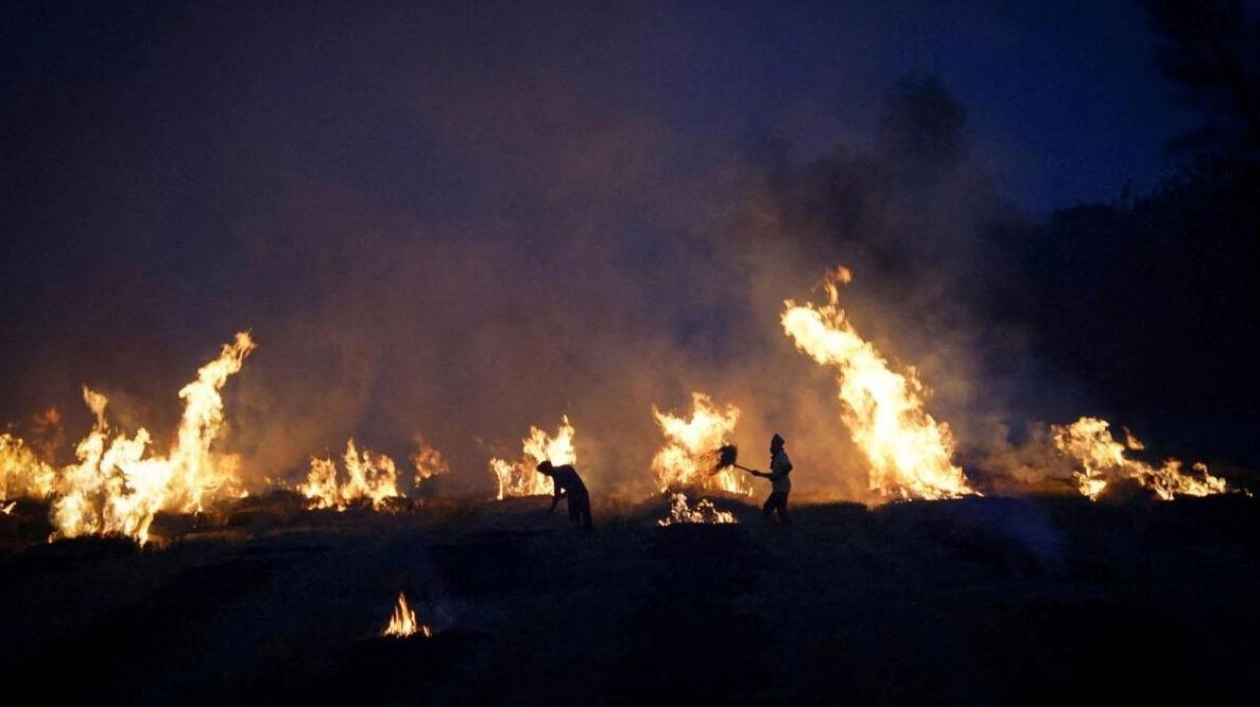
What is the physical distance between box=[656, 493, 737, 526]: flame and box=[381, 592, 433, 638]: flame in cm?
658

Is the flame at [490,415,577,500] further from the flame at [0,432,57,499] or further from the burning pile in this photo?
the flame at [0,432,57,499]

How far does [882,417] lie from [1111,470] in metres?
5.85

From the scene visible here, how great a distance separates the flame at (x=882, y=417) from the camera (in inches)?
832

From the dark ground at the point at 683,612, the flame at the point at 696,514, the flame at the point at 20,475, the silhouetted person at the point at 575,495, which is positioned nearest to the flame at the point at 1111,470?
the dark ground at the point at 683,612

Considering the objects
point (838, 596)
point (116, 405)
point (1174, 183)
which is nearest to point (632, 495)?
point (838, 596)

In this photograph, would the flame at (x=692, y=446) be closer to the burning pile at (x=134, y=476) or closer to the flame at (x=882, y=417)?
the flame at (x=882, y=417)

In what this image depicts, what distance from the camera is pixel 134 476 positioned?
19.2m

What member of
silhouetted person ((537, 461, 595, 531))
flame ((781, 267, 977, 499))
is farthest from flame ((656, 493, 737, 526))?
flame ((781, 267, 977, 499))

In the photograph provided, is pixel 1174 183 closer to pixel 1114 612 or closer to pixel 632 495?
pixel 632 495

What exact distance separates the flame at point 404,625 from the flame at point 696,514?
6584 mm

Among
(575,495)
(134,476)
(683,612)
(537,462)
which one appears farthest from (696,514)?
(134,476)

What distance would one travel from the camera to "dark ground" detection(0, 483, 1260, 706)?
27.7ft

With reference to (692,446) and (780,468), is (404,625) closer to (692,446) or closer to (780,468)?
(780,468)

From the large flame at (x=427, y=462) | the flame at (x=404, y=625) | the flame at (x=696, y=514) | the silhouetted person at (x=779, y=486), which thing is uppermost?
the large flame at (x=427, y=462)
